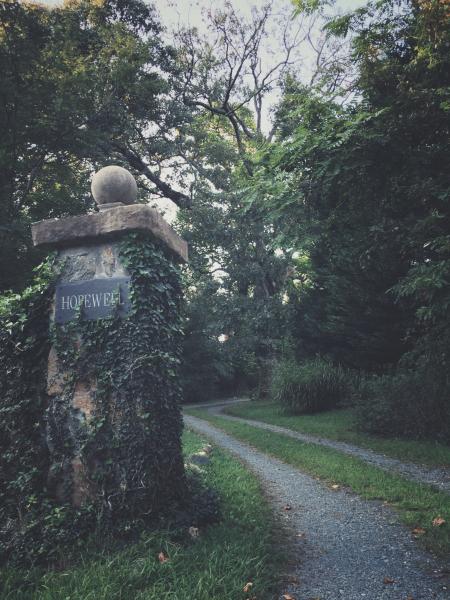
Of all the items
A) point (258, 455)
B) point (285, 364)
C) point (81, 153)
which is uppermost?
point (81, 153)

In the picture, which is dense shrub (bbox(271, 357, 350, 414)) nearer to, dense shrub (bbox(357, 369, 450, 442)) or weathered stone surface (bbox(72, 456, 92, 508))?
dense shrub (bbox(357, 369, 450, 442))

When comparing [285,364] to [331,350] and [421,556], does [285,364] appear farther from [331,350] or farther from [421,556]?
[421,556]

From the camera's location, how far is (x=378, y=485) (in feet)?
16.3

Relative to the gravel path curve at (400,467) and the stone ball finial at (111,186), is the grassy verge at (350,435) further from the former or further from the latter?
the stone ball finial at (111,186)

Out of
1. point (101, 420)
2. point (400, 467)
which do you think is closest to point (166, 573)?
point (101, 420)

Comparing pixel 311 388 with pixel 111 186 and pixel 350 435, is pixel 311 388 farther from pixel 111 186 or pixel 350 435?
pixel 111 186

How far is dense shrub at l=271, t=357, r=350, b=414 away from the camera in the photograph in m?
12.8

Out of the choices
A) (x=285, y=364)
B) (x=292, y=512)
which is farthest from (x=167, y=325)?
(x=285, y=364)

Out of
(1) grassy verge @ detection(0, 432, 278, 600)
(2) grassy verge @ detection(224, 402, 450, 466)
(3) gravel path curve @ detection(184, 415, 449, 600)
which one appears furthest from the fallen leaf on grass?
(2) grassy verge @ detection(224, 402, 450, 466)

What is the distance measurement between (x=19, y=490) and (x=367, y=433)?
290 inches

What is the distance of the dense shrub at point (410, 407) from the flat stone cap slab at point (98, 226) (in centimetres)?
641

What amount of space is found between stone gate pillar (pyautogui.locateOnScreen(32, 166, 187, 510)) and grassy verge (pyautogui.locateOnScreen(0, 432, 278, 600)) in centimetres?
50

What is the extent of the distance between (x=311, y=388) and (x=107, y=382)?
33.2 ft

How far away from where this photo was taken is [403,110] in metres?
5.69
